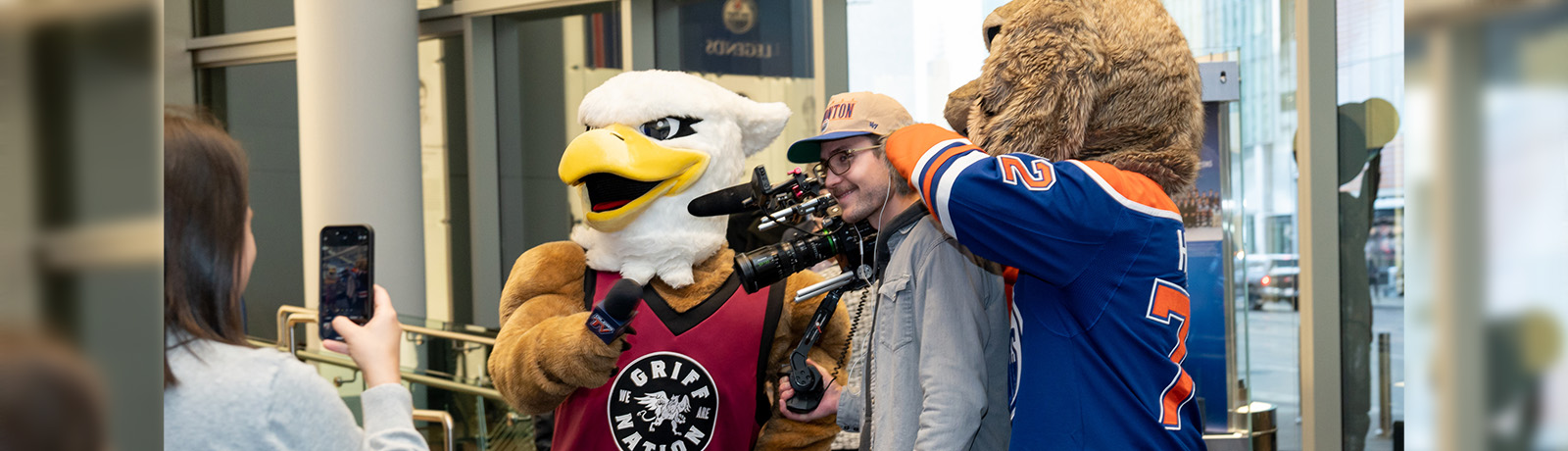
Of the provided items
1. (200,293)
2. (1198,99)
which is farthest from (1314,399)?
(200,293)

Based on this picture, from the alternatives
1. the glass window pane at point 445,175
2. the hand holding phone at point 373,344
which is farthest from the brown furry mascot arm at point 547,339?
the glass window pane at point 445,175

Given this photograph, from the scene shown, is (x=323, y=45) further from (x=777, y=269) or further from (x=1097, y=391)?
(x=1097, y=391)

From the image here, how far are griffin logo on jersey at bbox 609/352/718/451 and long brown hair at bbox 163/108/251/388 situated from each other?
1.26m

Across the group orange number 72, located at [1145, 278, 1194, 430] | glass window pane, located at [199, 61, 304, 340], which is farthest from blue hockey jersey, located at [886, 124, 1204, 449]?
glass window pane, located at [199, 61, 304, 340]

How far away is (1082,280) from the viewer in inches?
65.1

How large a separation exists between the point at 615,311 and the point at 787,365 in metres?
0.51

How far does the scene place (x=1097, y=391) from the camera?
5.46 feet

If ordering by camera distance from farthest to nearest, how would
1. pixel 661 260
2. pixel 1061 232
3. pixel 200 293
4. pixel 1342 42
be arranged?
pixel 1342 42
pixel 661 260
pixel 1061 232
pixel 200 293

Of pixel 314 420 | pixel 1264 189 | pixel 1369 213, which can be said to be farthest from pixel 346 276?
pixel 1369 213

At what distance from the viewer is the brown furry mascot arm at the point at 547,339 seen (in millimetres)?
2119

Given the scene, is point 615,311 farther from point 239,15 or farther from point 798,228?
point 239,15

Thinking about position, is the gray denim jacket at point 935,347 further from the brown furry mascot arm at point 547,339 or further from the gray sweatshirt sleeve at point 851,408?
the brown furry mascot arm at point 547,339

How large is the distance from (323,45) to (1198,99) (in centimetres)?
451

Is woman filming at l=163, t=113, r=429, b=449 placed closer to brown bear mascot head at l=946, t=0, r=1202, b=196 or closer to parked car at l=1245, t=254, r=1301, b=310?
brown bear mascot head at l=946, t=0, r=1202, b=196
